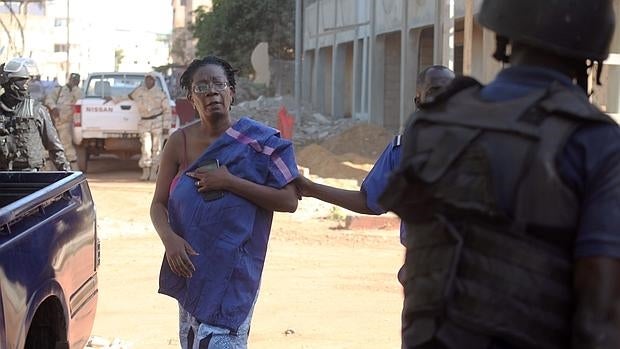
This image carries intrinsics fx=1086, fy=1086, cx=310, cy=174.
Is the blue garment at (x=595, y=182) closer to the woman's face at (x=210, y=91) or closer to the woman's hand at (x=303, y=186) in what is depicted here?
the woman's hand at (x=303, y=186)

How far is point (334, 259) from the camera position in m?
11.0

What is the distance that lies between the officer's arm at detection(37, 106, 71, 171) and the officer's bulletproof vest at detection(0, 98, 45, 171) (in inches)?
1.7

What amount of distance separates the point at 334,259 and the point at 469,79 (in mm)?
8652

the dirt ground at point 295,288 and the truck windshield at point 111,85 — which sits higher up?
the truck windshield at point 111,85

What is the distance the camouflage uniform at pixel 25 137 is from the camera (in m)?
8.62

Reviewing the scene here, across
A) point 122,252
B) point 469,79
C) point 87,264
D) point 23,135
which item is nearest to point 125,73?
point 122,252

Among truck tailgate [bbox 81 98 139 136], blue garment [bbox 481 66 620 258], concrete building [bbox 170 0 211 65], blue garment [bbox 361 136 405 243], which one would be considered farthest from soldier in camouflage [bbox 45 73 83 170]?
concrete building [bbox 170 0 211 65]

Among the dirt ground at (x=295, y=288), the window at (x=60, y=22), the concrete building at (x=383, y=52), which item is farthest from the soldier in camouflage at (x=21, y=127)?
the window at (x=60, y=22)

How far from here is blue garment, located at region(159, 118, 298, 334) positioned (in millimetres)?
4250

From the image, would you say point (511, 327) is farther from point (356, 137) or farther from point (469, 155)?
point (356, 137)

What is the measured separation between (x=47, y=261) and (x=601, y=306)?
282cm

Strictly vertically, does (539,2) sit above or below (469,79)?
above

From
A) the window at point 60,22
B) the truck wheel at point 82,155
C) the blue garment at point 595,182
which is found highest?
the window at point 60,22

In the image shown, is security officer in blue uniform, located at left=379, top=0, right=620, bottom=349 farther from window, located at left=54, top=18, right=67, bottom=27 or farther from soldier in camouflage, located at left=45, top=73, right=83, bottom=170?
window, located at left=54, top=18, right=67, bottom=27
